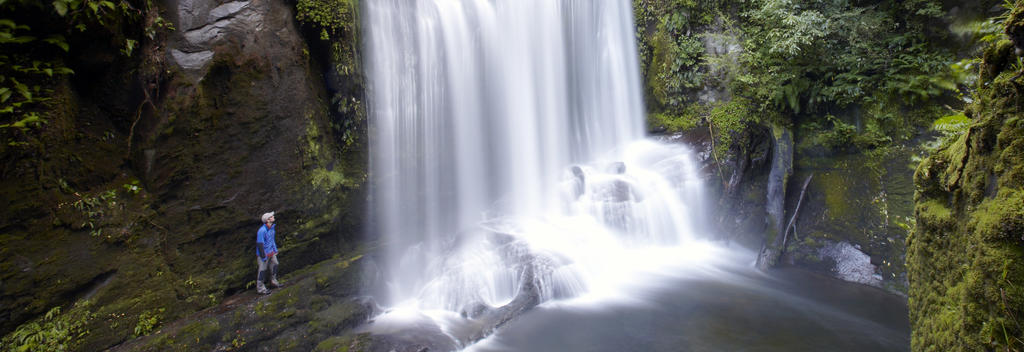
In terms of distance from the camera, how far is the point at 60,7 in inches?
177

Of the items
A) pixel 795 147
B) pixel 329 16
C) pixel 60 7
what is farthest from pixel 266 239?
pixel 795 147

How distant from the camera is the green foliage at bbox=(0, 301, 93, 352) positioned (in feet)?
14.5

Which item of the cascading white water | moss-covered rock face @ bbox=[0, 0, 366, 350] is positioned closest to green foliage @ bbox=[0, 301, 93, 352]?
moss-covered rock face @ bbox=[0, 0, 366, 350]

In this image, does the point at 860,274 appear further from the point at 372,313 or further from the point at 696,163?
the point at 372,313

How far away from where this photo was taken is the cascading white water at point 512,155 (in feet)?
25.8

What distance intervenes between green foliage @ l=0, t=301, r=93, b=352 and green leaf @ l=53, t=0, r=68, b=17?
3.30 m

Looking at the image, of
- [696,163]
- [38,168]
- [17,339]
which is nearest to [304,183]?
[38,168]

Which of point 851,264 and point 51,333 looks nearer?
point 51,333

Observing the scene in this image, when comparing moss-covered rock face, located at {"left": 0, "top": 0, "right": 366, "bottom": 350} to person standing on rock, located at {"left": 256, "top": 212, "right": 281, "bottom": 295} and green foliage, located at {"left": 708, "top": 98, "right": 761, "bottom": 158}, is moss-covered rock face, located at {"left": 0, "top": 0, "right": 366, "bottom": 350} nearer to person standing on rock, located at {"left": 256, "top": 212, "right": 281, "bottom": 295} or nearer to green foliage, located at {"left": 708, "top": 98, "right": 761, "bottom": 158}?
person standing on rock, located at {"left": 256, "top": 212, "right": 281, "bottom": 295}

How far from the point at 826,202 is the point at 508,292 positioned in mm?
6206

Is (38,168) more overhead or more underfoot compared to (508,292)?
more overhead

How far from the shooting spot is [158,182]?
18.3 feet

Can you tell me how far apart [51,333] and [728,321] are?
27.5 ft

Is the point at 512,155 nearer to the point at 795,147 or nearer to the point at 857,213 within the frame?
the point at 795,147
